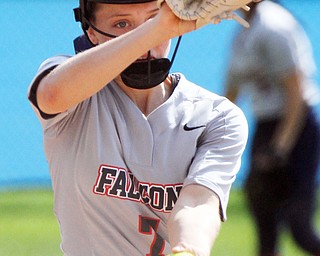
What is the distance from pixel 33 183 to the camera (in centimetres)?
845

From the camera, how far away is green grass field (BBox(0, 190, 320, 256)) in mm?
7266

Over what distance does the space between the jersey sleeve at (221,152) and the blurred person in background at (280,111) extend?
3166mm

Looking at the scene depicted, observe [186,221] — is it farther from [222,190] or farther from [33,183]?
[33,183]

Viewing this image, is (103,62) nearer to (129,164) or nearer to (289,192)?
(129,164)

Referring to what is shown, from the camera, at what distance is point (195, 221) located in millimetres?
2795

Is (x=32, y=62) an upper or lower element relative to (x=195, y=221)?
lower

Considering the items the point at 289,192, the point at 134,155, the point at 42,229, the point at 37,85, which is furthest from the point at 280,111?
the point at 37,85

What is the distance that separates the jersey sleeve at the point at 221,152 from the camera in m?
2.96

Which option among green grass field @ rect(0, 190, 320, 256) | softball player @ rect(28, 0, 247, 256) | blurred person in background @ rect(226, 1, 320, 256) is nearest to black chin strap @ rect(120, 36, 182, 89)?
softball player @ rect(28, 0, 247, 256)

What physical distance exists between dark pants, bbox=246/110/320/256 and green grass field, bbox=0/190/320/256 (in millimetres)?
200

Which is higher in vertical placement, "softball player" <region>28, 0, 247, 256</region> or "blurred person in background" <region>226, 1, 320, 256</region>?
"softball player" <region>28, 0, 247, 256</region>

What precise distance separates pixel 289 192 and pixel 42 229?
2.16m

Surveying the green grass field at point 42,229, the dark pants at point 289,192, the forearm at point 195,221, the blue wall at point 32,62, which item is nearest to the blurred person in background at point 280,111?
the dark pants at point 289,192

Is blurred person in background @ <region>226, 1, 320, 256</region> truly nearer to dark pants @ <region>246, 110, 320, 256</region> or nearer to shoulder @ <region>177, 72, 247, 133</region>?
dark pants @ <region>246, 110, 320, 256</region>
